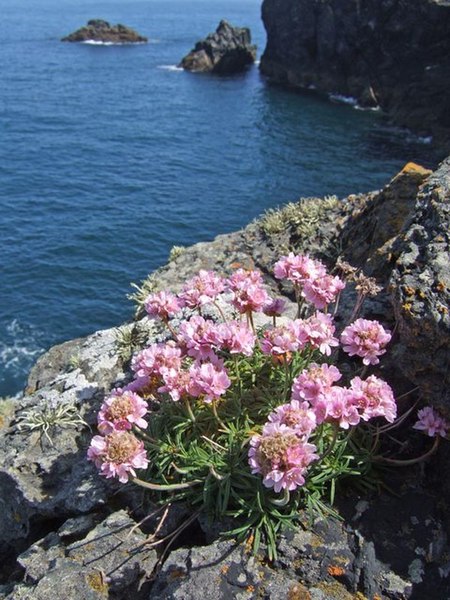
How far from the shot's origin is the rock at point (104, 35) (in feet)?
312

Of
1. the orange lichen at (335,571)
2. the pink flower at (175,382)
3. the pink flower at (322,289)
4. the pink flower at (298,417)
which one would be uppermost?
the pink flower at (322,289)

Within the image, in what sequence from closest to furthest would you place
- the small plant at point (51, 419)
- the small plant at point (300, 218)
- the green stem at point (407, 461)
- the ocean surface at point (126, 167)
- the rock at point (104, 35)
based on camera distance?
1. the green stem at point (407, 461)
2. the small plant at point (51, 419)
3. the small plant at point (300, 218)
4. the ocean surface at point (126, 167)
5. the rock at point (104, 35)

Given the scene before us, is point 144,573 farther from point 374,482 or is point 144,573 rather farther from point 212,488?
point 374,482

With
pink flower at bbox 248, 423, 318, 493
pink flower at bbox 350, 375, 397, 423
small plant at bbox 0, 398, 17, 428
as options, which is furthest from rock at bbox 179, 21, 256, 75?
pink flower at bbox 248, 423, 318, 493

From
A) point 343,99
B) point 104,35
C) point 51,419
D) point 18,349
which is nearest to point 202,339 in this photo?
point 51,419

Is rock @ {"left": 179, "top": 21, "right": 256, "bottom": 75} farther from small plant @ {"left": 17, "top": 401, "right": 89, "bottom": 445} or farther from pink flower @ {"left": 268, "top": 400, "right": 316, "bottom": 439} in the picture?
pink flower @ {"left": 268, "top": 400, "right": 316, "bottom": 439}

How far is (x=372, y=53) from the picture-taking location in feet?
215

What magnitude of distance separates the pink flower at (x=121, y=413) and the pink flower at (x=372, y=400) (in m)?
1.88

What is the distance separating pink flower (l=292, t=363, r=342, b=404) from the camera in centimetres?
530

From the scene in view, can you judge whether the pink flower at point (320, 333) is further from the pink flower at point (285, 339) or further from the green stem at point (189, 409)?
the green stem at point (189, 409)

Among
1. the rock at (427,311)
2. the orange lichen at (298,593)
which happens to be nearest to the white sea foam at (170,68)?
the rock at (427,311)

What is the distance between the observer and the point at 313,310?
8.10 m

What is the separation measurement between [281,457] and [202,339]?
5.39ft

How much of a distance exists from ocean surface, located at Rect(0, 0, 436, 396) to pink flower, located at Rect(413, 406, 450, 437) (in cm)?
1927
